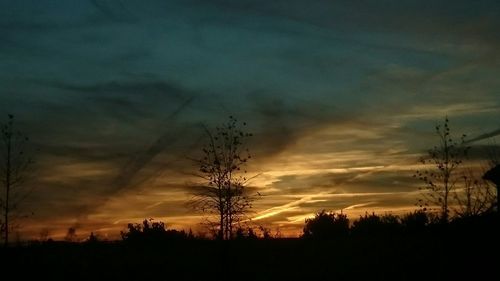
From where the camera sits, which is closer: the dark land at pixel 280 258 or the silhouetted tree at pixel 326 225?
the dark land at pixel 280 258

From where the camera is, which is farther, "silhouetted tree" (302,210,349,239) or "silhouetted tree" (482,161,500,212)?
"silhouetted tree" (302,210,349,239)

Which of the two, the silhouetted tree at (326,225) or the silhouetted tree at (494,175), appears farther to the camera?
the silhouetted tree at (326,225)

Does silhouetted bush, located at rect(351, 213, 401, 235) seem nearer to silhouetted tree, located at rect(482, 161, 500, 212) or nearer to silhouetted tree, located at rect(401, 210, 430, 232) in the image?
silhouetted tree, located at rect(401, 210, 430, 232)

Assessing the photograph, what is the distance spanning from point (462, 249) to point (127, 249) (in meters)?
19.1

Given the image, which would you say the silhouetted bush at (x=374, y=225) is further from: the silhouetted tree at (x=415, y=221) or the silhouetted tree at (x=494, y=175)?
the silhouetted tree at (x=494, y=175)

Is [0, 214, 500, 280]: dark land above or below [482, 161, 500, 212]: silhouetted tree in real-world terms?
below

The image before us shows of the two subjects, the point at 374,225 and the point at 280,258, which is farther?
the point at 374,225

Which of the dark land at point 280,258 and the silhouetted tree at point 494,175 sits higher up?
the silhouetted tree at point 494,175

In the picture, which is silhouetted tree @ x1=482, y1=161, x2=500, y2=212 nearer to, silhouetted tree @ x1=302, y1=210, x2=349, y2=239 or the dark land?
the dark land

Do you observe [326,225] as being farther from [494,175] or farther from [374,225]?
[494,175]

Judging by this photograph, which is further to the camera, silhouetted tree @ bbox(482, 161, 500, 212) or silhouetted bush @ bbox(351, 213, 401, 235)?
silhouetted bush @ bbox(351, 213, 401, 235)

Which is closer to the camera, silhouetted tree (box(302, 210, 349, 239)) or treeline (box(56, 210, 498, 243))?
treeline (box(56, 210, 498, 243))

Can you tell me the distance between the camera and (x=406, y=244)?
35.0m

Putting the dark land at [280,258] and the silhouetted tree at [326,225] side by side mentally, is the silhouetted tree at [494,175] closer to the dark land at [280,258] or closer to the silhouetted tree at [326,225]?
the dark land at [280,258]
